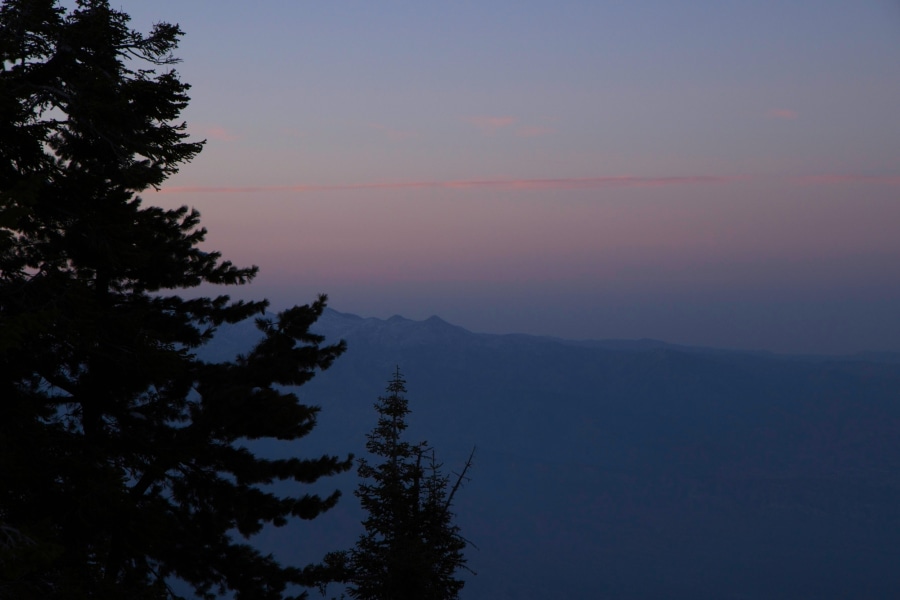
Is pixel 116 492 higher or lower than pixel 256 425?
lower

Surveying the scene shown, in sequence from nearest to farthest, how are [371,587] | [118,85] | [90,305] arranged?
[90,305], [118,85], [371,587]

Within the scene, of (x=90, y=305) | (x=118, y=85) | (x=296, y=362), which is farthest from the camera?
(x=296, y=362)

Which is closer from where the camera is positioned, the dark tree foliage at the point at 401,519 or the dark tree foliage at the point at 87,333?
the dark tree foliage at the point at 87,333

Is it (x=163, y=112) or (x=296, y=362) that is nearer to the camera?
(x=163, y=112)

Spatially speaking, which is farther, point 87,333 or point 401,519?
point 401,519

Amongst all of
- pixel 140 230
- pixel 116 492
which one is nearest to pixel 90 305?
pixel 140 230

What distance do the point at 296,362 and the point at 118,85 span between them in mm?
9113

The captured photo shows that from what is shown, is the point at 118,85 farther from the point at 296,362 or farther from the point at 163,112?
the point at 296,362

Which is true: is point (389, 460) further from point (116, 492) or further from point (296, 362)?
point (116, 492)

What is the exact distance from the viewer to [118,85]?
11.0m

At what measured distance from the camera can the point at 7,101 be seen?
9305 millimetres

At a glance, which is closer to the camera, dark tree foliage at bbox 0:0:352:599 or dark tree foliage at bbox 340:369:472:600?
dark tree foliage at bbox 0:0:352:599

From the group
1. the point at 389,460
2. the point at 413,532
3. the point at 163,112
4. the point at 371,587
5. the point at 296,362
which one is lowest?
the point at 371,587

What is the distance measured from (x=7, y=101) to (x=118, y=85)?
188 centimetres
